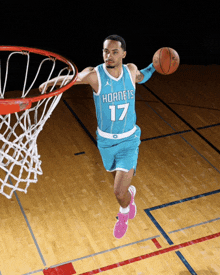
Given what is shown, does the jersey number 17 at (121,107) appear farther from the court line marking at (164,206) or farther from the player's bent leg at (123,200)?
the court line marking at (164,206)

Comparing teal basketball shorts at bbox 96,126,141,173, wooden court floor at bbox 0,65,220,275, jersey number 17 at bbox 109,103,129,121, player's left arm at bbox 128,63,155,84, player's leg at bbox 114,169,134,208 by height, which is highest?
player's left arm at bbox 128,63,155,84

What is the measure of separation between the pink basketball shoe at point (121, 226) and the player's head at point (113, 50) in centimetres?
184

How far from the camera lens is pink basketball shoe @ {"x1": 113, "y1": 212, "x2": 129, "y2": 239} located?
16.2 ft

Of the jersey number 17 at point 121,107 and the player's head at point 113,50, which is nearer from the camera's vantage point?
the player's head at point 113,50

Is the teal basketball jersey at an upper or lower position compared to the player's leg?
upper

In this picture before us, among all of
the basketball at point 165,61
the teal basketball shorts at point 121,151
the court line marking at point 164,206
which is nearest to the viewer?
the teal basketball shorts at point 121,151

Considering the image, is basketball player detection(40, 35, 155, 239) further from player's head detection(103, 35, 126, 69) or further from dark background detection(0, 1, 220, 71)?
dark background detection(0, 1, 220, 71)

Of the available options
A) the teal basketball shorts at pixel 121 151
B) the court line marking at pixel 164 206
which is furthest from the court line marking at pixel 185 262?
the teal basketball shorts at pixel 121 151

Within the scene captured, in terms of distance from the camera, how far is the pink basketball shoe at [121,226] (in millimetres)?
4949

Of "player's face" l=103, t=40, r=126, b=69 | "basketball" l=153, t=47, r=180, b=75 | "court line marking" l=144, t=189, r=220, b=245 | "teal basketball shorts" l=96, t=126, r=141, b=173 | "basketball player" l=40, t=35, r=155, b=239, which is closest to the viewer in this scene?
"player's face" l=103, t=40, r=126, b=69

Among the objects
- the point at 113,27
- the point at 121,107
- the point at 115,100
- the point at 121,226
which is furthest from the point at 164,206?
the point at 113,27

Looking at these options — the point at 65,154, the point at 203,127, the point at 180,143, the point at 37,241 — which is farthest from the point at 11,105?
the point at 203,127

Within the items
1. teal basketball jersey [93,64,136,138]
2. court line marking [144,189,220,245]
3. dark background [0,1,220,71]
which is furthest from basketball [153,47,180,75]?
dark background [0,1,220,71]

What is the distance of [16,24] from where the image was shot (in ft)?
27.3
